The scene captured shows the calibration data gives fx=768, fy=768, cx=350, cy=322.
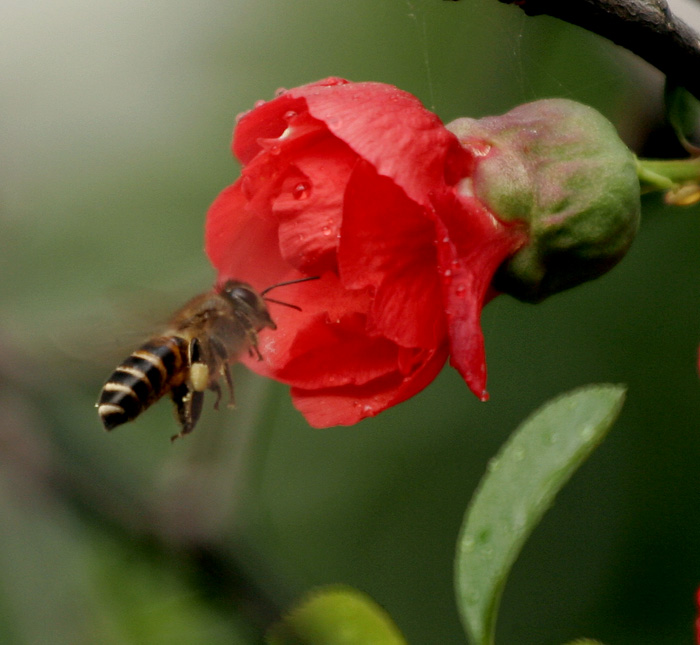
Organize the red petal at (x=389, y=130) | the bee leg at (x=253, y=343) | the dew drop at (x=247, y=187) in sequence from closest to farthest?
1. the red petal at (x=389, y=130)
2. the dew drop at (x=247, y=187)
3. the bee leg at (x=253, y=343)

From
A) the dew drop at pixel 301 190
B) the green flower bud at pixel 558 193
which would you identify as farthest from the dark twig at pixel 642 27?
the dew drop at pixel 301 190

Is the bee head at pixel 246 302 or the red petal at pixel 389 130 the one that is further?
the bee head at pixel 246 302

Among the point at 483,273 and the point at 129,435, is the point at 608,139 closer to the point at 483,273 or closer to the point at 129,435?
the point at 483,273

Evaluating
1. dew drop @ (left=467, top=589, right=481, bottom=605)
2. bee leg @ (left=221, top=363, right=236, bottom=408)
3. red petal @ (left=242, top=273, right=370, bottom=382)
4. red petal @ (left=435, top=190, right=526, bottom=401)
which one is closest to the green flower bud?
red petal @ (left=435, top=190, right=526, bottom=401)

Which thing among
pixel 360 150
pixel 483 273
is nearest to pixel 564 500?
pixel 483 273

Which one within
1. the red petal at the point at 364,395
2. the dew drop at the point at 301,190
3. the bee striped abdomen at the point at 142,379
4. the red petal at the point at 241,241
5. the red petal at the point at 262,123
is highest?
the red petal at the point at 262,123

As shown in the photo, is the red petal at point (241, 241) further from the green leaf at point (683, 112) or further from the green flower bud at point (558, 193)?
the green leaf at point (683, 112)

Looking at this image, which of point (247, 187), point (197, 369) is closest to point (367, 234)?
point (247, 187)
